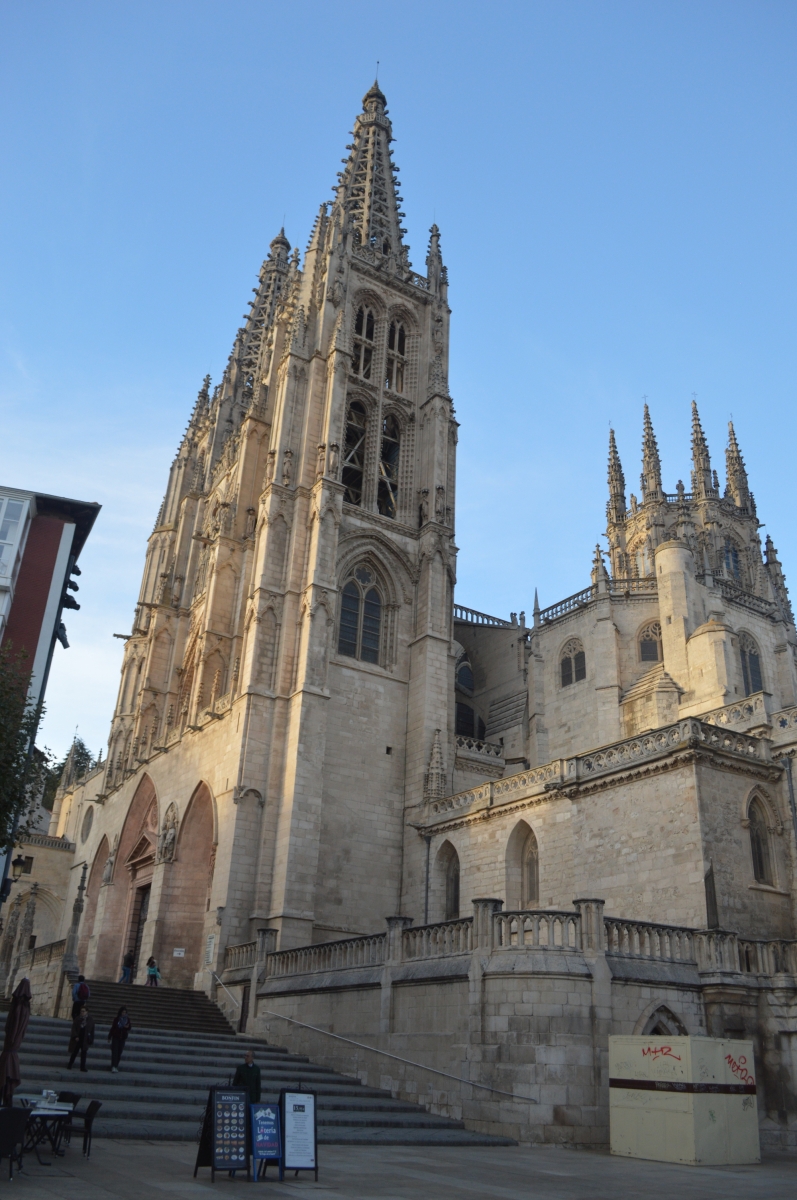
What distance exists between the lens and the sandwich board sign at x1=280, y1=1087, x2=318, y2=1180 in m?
9.30

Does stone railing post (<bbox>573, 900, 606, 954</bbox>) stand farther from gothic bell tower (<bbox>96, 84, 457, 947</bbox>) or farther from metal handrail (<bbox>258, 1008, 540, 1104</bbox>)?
gothic bell tower (<bbox>96, 84, 457, 947</bbox>)

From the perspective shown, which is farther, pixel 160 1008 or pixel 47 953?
pixel 47 953

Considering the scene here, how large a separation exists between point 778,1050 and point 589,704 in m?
20.0

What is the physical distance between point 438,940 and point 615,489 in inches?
1817

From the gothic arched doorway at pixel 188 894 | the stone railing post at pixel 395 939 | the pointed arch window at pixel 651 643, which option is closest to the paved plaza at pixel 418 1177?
the stone railing post at pixel 395 939

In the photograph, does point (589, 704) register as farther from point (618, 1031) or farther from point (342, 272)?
point (618, 1031)

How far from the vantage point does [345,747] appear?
28.9 m

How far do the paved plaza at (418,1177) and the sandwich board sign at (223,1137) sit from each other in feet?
0.58

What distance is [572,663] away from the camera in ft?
124

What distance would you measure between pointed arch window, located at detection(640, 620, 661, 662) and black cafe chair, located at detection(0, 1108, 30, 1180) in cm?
3114

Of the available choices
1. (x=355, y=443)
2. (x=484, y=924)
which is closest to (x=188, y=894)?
(x=484, y=924)

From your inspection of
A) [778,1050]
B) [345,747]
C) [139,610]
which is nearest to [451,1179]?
[778,1050]

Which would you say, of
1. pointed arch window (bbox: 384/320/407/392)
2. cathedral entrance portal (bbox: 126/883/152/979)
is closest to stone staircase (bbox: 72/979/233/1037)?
cathedral entrance portal (bbox: 126/883/152/979)

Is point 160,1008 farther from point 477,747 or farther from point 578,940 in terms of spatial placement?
point 477,747
